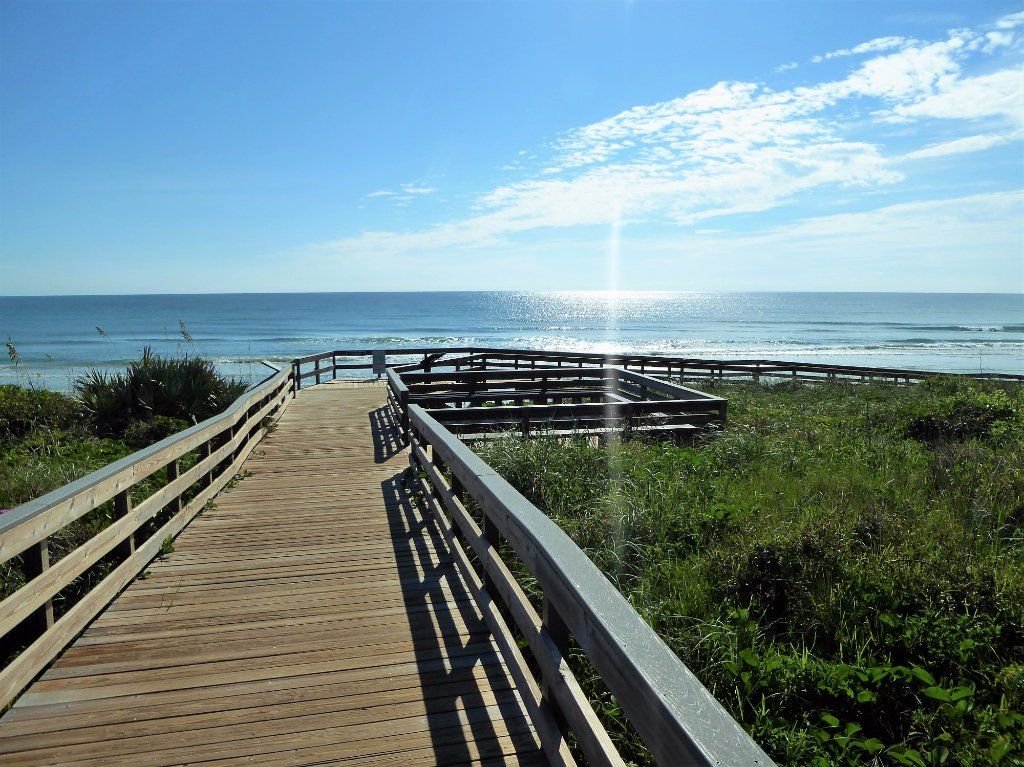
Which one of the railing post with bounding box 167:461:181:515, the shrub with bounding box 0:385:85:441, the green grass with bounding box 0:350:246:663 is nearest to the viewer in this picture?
the railing post with bounding box 167:461:181:515

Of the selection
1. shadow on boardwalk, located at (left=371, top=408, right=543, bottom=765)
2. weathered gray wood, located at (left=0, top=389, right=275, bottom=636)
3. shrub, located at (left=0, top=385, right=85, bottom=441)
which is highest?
shrub, located at (left=0, top=385, right=85, bottom=441)

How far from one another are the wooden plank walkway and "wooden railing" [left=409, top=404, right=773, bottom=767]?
0.35 m

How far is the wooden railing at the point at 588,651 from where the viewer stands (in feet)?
4.96

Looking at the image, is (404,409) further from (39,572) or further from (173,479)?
(39,572)

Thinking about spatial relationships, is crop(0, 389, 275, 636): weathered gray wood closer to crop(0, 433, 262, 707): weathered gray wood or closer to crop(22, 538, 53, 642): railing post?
crop(22, 538, 53, 642): railing post

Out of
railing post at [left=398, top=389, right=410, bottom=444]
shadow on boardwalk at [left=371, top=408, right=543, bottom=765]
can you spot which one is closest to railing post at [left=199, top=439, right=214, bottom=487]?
shadow on boardwalk at [left=371, top=408, right=543, bottom=765]

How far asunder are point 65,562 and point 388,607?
1865mm

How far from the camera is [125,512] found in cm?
474

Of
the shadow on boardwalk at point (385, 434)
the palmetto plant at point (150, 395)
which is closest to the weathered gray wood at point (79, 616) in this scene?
the shadow on boardwalk at point (385, 434)

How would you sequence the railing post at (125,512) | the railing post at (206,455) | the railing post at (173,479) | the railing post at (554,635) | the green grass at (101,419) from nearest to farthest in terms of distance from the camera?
the railing post at (554,635) → the railing post at (125,512) → the railing post at (173,479) → the green grass at (101,419) → the railing post at (206,455)

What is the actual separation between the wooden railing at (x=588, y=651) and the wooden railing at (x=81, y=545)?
2.20m

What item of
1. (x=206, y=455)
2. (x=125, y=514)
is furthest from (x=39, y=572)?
(x=206, y=455)

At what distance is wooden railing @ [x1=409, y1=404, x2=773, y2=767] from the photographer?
1513 mm

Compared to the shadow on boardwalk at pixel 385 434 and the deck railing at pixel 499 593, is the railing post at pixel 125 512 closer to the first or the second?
the deck railing at pixel 499 593
